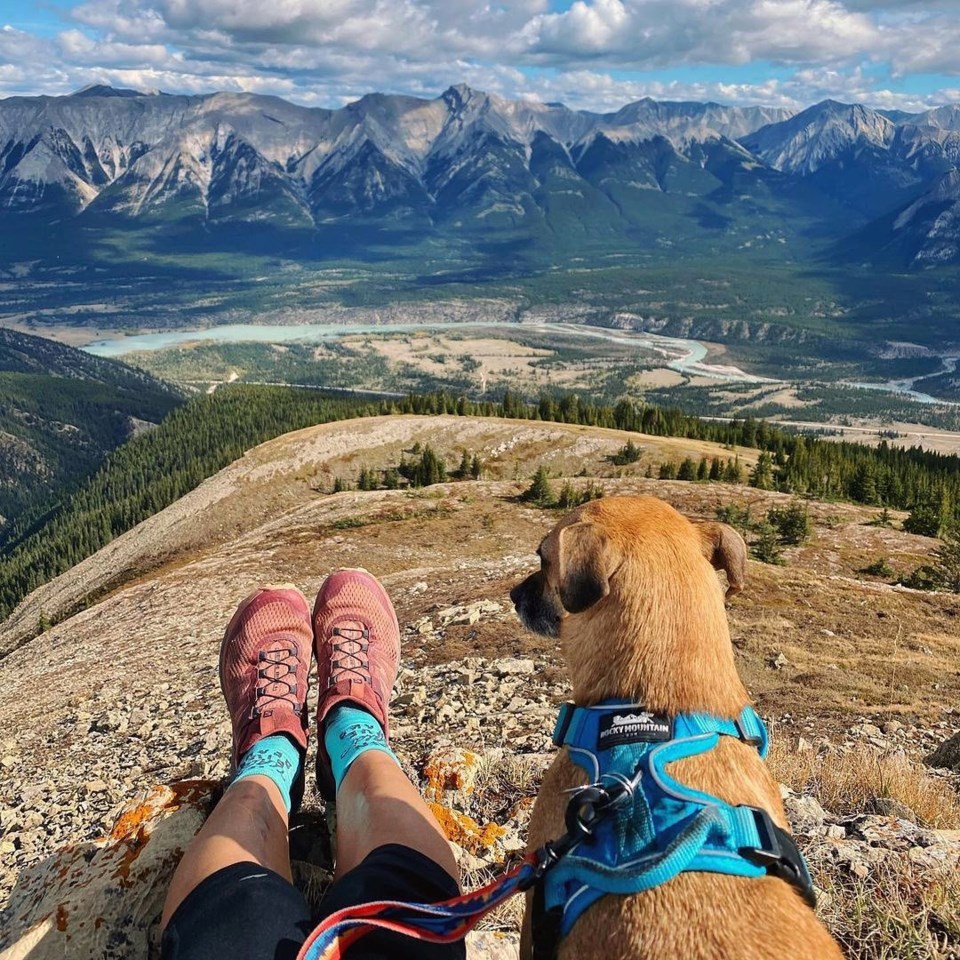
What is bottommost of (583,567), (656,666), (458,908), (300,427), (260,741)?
(300,427)

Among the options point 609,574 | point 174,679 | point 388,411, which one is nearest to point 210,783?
point 609,574

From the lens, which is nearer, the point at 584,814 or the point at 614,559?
the point at 584,814

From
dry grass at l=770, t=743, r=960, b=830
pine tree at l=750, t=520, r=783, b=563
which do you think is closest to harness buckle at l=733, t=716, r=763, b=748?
dry grass at l=770, t=743, r=960, b=830

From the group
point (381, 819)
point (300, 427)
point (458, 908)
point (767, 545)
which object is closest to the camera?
point (458, 908)

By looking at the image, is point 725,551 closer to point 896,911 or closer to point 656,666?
point 656,666

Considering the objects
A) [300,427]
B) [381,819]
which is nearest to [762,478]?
[381,819]

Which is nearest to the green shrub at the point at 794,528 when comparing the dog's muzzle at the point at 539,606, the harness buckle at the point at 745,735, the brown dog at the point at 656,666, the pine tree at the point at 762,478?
the pine tree at the point at 762,478

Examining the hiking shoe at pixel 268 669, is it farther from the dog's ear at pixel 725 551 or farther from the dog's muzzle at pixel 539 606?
the dog's ear at pixel 725 551
